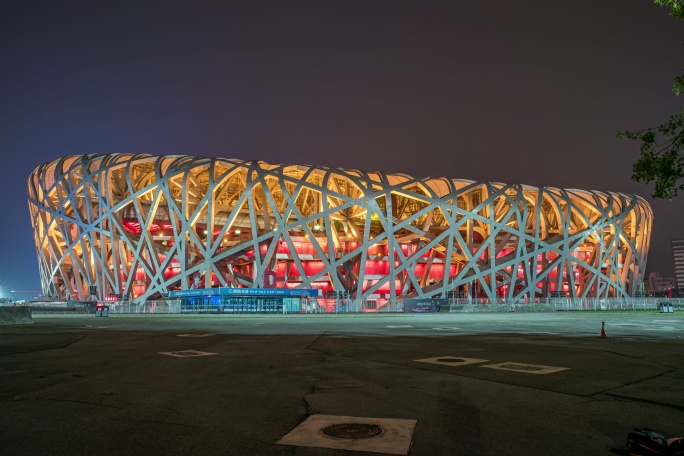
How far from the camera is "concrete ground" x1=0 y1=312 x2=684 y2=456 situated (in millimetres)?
4414

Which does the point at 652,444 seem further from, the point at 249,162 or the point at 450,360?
the point at 249,162

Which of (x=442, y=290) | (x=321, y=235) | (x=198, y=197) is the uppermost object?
(x=198, y=197)

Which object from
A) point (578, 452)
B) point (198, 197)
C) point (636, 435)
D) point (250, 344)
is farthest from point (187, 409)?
point (198, 197)

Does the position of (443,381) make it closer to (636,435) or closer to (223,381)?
(223,381)

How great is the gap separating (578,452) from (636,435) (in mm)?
444

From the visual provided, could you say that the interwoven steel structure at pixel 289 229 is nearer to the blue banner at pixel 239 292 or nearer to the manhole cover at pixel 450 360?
the blue banner at pixel 239 292

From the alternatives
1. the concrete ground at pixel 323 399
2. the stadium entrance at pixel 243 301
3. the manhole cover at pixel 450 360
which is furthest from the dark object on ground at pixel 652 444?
the stadium entrance at pixel 243 301

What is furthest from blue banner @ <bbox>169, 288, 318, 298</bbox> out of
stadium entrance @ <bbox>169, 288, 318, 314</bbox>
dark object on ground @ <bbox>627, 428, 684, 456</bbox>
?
dark object on ground @ <bbox>627, 428, 684, 456</bbox>

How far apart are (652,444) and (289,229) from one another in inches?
2399

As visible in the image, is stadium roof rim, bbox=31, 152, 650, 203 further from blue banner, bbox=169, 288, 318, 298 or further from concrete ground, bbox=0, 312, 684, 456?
concrete ground, bbox=0, 312, 684, 456

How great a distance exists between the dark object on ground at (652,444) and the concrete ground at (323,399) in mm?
222

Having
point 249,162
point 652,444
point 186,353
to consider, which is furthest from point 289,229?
point 652,444

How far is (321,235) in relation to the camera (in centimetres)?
7588

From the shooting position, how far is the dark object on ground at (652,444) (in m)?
3.77
